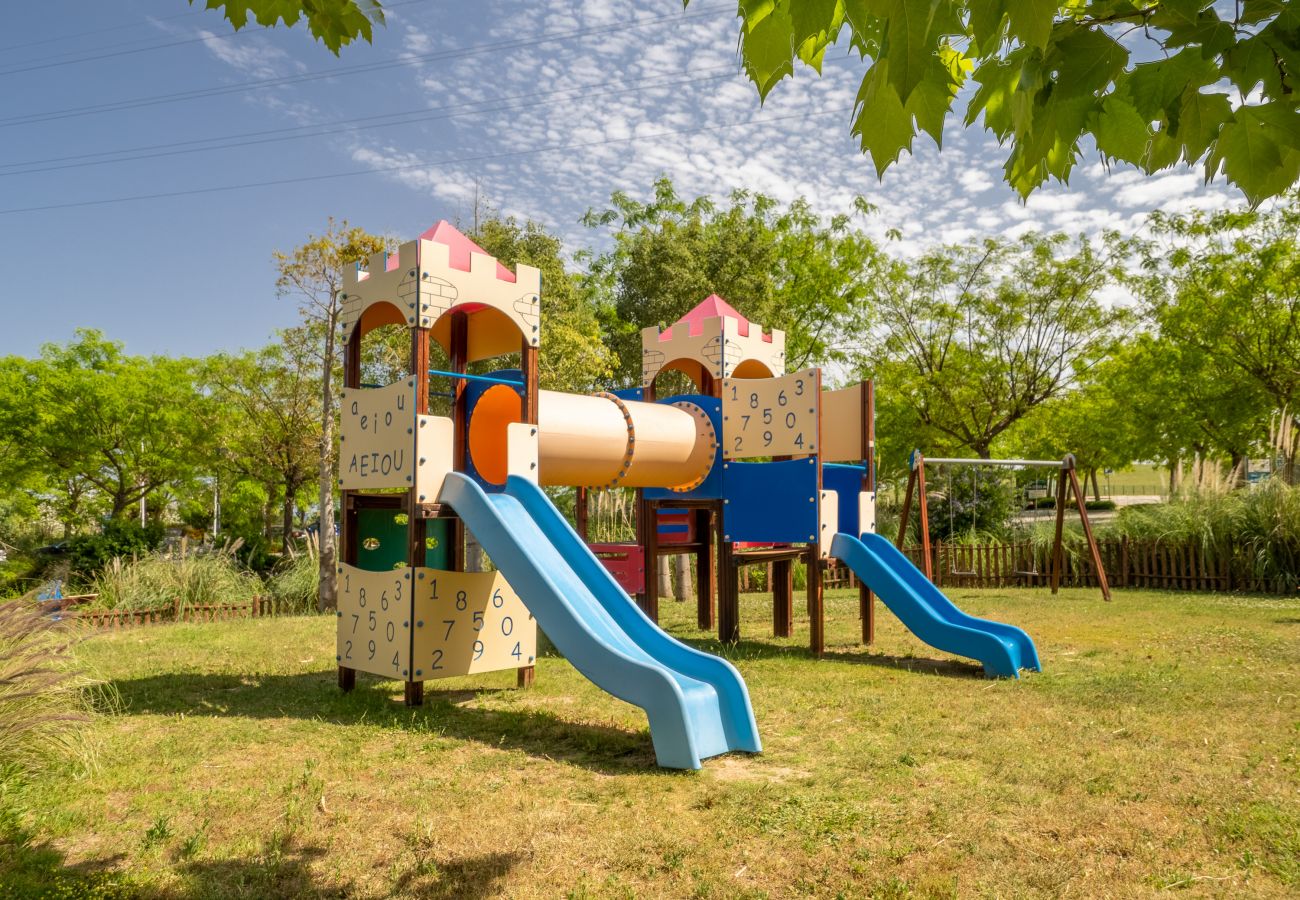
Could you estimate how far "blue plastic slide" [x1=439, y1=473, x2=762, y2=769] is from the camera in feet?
16.2

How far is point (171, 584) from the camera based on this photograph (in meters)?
13.1

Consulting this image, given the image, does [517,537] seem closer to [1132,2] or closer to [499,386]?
[499,386]

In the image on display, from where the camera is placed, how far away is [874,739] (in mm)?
5375

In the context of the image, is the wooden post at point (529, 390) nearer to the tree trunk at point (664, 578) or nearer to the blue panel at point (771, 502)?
the blue panel at point (771, 502)

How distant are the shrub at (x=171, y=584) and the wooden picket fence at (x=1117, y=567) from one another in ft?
38.8

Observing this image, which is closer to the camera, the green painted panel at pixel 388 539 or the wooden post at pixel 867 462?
the green painted panel at pixel 388 539

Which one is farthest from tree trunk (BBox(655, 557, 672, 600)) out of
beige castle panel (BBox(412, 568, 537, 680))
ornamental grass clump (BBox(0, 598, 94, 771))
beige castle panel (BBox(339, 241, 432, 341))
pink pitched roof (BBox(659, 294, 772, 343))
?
ornamental grass clump (BBox(0, 598, 94, 771))

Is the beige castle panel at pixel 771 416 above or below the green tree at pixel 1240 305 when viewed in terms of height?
below

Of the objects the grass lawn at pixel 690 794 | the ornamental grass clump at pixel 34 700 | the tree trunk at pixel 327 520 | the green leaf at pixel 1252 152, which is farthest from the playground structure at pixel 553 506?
the tree trunk at pixel 327 520

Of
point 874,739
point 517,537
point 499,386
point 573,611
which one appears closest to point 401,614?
point 517,537

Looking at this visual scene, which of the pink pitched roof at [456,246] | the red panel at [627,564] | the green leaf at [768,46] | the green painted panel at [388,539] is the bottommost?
the red panel at [627,564]

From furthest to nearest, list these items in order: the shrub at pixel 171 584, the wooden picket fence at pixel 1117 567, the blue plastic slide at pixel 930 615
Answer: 1. the wooden picket fence at pixel 1117 567
2. the shrub at pixel 171 584
3. the blue plastic slide at pixel 930 615

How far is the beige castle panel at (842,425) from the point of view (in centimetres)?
947

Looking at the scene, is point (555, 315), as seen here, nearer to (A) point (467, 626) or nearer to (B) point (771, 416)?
(B) point (771, 416)
